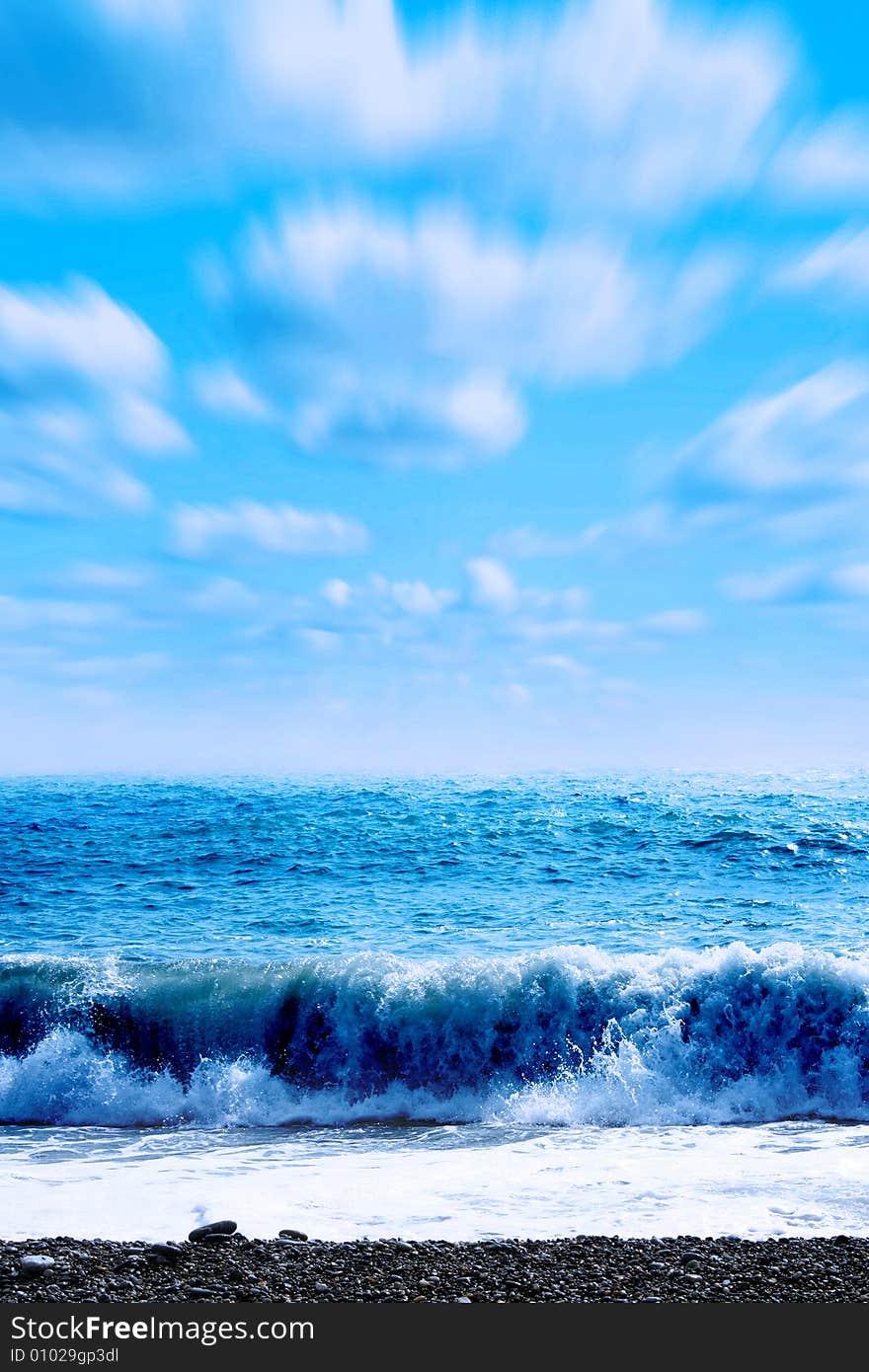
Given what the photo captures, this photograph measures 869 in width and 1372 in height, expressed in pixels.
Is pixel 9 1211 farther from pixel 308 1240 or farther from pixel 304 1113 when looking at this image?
pixel 304 1113

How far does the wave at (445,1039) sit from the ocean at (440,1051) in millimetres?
37

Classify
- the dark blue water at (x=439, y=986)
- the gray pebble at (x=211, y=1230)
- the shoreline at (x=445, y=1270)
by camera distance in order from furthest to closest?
the dark blue water at (x=439, y=986) → the gray pebble at (x=211, y=1230) → the shoreline at (x=445, y=1270)

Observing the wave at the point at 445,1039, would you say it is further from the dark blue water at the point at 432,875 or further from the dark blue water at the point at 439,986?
the dark blue water at the point at 432,875

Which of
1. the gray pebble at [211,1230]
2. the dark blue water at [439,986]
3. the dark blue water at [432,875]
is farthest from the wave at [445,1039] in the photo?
the gray pebble at [211,1230]

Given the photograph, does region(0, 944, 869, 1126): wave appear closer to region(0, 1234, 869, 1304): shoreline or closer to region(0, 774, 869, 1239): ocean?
region(0, 774, 869, 1239): ocean

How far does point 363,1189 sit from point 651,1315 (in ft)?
11.8

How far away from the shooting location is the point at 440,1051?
12.1 m

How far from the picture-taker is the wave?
10.9m

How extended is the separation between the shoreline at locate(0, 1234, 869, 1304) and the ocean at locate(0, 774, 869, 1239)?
0.54 metres

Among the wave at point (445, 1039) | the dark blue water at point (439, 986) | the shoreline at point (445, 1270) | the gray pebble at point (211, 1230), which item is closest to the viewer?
the shoreline at point (445, 1270)

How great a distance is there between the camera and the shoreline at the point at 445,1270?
5270mm

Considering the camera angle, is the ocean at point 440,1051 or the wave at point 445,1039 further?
the wave at point 445,1039

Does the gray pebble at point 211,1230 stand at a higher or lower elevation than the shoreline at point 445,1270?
lower

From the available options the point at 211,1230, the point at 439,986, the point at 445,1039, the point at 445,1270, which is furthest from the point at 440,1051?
the point at 445,1270
